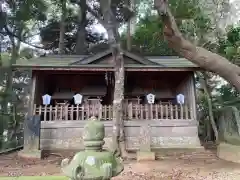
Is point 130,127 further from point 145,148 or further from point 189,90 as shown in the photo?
point 189,90

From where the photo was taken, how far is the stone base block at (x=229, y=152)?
8695 mm

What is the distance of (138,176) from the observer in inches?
268

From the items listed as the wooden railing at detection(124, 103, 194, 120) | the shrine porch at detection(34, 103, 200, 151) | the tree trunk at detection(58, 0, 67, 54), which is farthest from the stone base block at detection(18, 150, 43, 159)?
the tree trunk at detection(58, 0, 67, 54)

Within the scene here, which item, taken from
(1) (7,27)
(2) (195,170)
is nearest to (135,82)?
(2) (195,170)

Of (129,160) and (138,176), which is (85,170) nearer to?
(138,176)

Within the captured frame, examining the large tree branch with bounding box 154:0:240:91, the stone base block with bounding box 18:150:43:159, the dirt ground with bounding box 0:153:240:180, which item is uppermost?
the large tree branch with bounding box 154:0:240:91

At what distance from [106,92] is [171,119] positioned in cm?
356

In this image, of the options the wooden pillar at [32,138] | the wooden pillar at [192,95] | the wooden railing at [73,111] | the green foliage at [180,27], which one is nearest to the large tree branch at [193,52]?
the wooden pillar at [192,95]

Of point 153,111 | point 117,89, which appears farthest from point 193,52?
point 153,111

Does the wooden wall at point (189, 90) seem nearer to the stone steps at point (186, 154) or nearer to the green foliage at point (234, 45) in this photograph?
the stone steps at point (186, 154)

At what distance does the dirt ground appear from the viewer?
22.0 feet

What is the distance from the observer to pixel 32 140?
10.1 meters

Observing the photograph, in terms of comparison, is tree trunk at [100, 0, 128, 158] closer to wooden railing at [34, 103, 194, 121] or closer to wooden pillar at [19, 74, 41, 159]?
wooden railing at [34, 103, 194, 121]

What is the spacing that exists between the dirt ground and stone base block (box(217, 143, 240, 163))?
0.30 meters
